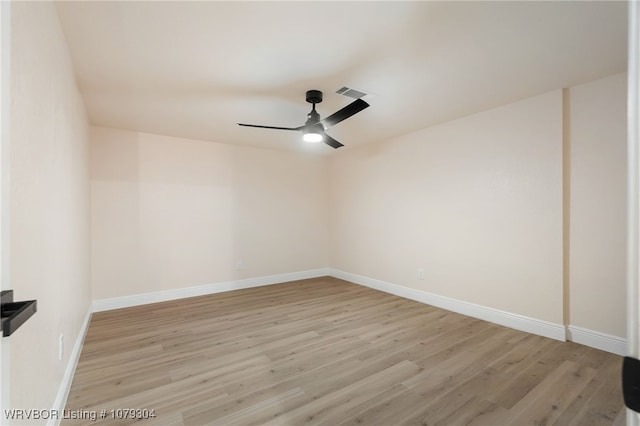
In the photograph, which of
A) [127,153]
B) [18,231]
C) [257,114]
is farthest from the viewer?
[127,153]

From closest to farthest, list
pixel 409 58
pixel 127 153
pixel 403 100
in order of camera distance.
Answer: pixel 409 58, pixel 403 100, pixel 127 153

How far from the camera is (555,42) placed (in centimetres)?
201

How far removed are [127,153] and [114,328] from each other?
7.57 feet

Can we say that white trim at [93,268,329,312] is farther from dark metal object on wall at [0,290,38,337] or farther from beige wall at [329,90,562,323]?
dark metal object on wall at [0,290,38,337]

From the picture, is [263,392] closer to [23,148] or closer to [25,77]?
[23,148]

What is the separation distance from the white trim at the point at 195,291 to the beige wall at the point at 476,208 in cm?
142

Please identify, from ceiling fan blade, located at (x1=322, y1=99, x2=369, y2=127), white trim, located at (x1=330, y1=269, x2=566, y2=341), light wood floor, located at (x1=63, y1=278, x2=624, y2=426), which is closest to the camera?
light wood floor, located at (x1=63, y1=278, x2=624, y2=426)

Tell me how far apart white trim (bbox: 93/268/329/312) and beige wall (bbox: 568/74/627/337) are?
394cm

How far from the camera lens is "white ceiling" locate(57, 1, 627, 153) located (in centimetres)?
172

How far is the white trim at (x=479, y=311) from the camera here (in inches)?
110

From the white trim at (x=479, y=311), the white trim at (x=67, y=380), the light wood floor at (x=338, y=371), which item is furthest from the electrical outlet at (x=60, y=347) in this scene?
the white trim at (x=479, y=311)

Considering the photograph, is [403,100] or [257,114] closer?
[403,100]

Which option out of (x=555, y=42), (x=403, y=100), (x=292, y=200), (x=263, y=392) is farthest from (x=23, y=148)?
(x=292, y=200)

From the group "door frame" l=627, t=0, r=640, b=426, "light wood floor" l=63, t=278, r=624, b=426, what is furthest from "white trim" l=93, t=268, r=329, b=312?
Answer: "door frame" l=627, t=0, r=640, b=426
